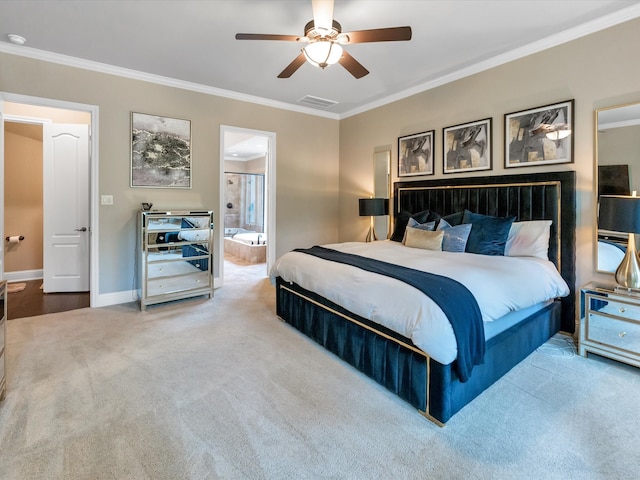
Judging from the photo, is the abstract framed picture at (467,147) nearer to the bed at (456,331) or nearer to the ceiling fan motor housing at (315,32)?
the bed at (456,331)

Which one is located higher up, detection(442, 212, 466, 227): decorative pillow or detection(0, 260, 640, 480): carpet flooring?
detection(442, 212, 466, 227): decorative pillow

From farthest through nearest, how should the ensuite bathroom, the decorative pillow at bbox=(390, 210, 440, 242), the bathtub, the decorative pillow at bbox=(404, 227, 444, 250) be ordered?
the ensuite bathroom → the bathtub → the decorative pillow at bbox=(390, 210, 440, 242) → the decorative pillow at bbox=(404, 227, 444, 250)

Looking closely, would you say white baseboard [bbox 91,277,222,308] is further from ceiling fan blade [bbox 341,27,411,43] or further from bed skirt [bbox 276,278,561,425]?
ceiling fan blade [bbox 341,27,411,43]

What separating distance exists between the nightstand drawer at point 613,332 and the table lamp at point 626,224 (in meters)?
0.31

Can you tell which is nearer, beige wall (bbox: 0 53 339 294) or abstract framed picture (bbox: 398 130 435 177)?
beige wall (bbox: 0 53 339 294)

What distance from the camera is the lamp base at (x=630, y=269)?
2.59m

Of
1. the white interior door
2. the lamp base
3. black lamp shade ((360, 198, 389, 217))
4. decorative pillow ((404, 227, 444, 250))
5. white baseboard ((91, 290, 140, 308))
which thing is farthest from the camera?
black lamp shade ((360, 198, 389, 217))

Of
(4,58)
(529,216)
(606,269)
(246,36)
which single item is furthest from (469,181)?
(4,58)

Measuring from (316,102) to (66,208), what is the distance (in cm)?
407

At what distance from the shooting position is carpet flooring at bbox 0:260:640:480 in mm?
1604

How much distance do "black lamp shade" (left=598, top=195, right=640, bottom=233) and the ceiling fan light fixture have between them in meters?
2.48

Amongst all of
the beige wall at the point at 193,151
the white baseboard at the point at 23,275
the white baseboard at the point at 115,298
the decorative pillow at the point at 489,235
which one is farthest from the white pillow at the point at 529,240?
the white baseboard at the point at 23,275

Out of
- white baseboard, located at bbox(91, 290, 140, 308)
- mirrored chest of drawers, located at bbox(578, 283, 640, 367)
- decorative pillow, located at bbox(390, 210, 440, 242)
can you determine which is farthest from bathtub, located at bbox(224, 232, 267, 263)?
mirrored chest of drawers, located at bbox(578, 283, 640, 367)

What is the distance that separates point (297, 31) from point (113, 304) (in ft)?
12.7
